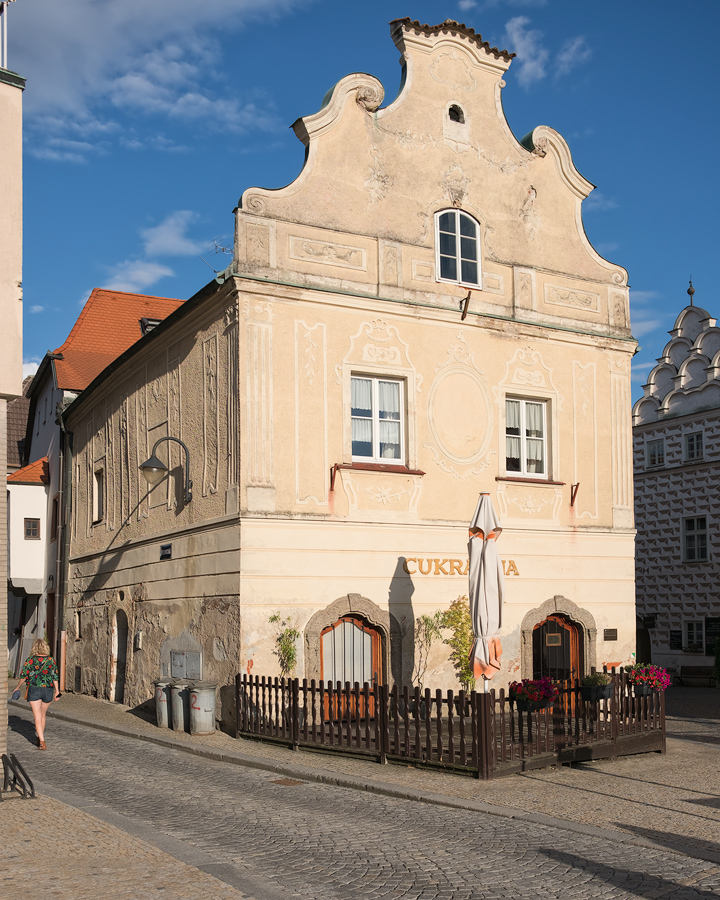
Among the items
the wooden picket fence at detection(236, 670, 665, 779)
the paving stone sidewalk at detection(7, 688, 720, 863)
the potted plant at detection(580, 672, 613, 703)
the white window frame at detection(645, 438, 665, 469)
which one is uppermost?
the white window frame at detection(645, 438, 665, 469)

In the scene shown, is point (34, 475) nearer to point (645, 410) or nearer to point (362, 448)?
point (362, 448)

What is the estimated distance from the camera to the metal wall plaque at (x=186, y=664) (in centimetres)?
1830

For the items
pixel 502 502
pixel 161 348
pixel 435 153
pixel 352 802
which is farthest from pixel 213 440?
pixel 352 802

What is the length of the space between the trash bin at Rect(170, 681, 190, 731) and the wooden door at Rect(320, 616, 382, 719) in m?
2.36

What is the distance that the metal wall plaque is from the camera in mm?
18297

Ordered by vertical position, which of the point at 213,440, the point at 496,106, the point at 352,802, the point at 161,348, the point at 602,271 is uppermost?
the point at 496,106

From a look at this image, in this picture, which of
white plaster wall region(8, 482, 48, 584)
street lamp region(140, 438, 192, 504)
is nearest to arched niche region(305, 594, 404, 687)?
street lamp region(140, 438, 192, 504)

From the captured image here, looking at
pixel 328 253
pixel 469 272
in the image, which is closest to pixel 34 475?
pixel 328 253

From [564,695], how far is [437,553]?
483cm

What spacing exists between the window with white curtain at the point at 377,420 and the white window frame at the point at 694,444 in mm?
18632

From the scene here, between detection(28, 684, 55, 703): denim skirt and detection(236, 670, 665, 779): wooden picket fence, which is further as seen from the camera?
detection(28, 684, 55, 703): denim skirt

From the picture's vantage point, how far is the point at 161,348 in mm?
21062

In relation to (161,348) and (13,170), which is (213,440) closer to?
(161,348)

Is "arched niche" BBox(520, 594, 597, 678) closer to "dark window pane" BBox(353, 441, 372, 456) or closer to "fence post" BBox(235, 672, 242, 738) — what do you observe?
"dark window pane" BBox(353, 441, 372, 456)
